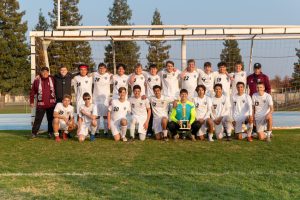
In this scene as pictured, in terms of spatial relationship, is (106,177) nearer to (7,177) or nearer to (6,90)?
(7,177)

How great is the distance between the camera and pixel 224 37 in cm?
1097

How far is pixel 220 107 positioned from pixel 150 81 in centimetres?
181

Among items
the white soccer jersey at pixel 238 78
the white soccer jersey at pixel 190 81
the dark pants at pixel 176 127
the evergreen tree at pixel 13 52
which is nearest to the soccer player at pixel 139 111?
the dark pants at pixel 176 127

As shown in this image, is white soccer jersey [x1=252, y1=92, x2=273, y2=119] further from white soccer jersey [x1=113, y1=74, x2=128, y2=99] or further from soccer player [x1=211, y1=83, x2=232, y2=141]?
white soccer jersey [x1=113, y1=74, x2=128, y2=99]

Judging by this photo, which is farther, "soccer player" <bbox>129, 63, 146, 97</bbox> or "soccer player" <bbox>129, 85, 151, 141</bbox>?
"soccer player" <bbox>129, 63, 146, 97</bbox>

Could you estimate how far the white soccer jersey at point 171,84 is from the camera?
926cm

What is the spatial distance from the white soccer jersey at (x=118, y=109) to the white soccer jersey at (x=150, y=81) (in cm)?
78

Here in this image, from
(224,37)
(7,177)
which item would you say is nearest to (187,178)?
(7,177)

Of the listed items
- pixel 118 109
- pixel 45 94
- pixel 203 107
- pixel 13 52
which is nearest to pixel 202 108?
pixel 203 107

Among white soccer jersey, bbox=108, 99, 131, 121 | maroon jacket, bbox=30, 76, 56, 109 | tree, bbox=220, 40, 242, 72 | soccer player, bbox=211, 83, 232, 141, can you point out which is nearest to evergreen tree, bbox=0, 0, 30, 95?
tree, bbox=220, 40, 242, 72

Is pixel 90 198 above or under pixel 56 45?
under

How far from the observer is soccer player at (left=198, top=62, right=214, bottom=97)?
30.8 feet

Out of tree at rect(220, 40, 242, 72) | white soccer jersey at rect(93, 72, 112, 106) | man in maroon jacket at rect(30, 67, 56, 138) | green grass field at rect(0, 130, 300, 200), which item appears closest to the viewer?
green grass field at rect(0, 130, 300, 200)

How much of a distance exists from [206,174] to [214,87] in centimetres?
399
